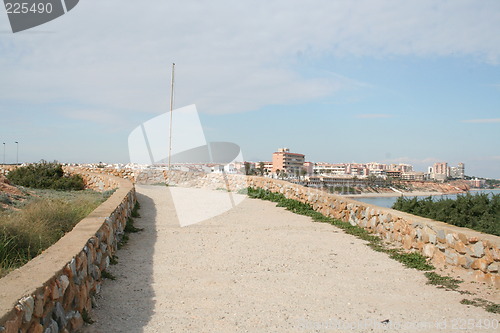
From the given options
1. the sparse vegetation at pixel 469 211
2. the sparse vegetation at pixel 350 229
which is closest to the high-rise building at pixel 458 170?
the sparse vegetation at pixel 350 229

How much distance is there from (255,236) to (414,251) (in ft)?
10.1

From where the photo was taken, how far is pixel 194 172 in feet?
74.1

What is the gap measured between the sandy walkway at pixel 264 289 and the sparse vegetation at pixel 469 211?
1.66 metres

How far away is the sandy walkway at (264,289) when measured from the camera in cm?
400

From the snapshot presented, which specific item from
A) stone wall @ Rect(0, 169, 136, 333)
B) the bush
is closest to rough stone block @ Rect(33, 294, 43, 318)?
stone wall @ Rect(0, 169, 136, 333)

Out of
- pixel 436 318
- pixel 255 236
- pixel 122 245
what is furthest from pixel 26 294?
pixel 255 236

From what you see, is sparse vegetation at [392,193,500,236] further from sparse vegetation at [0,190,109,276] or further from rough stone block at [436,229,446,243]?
sparse vegetation at [0,190,109,276]

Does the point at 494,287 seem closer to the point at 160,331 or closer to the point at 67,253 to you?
the point at 160,331

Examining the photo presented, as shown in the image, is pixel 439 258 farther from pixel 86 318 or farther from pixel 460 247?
pixel 86 318

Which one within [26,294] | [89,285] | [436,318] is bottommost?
A: [436,318]

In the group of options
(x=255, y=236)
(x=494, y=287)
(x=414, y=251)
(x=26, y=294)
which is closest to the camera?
(x=26, y=294)

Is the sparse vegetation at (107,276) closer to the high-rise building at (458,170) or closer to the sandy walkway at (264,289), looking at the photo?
the sandy walkway at (264,289)

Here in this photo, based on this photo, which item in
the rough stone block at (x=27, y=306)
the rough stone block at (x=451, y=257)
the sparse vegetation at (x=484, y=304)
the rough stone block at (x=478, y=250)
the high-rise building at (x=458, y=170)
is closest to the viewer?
the rough stone block at (x=27, y=306)

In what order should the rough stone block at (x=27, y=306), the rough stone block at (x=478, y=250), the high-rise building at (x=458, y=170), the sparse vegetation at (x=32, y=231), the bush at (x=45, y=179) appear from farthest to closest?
1. the high-rise building at (x=458, y=170)
2. the bush at (x=45, y=179)
3. the rough stone block at (x=478, y=250)
4. the sparse vegetation at (x=32, y=231)
5. the rough stone block at (x=27, y=306)
